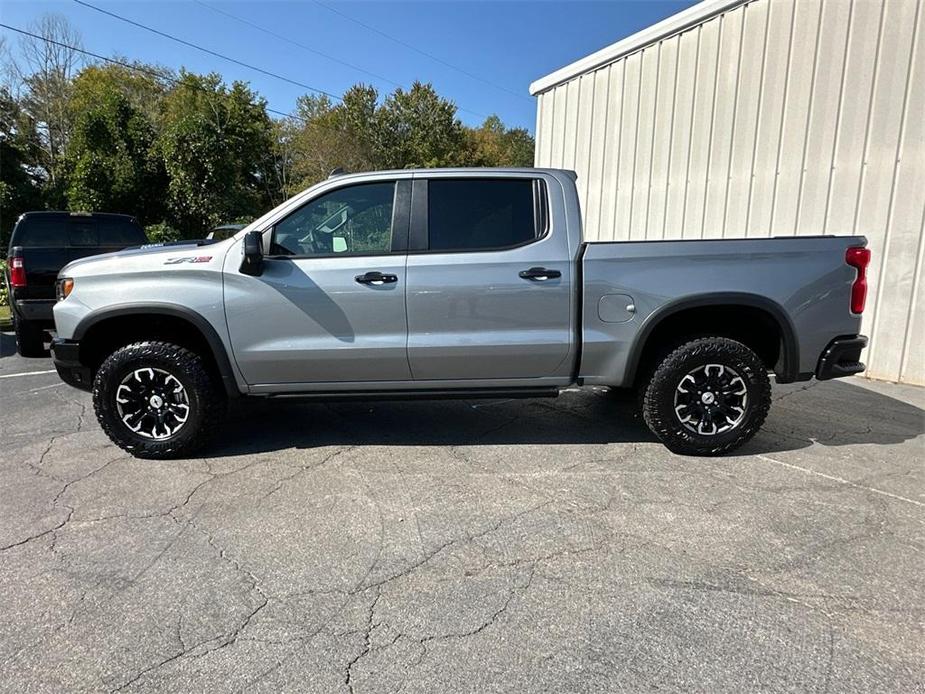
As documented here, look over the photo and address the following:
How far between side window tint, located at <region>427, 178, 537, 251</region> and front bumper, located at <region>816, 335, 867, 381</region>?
2.24 meters

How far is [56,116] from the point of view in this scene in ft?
92.3

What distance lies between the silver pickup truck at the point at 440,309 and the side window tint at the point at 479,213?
1 centimetres

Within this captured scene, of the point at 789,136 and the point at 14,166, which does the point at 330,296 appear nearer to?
the point at 789,136

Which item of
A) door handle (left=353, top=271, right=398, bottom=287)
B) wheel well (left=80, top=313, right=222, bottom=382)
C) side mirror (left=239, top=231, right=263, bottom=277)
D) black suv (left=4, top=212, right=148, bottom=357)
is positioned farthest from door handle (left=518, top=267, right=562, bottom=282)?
black suv (left=4, top=212, right=148, bottom=357)

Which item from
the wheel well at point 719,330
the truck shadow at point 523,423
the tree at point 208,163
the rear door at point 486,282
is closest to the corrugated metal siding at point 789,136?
the truck shadow at point 523,423

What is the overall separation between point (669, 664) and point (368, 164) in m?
34.6

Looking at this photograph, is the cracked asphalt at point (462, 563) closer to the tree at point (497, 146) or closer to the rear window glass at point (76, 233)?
the rear window glass at point (76, 233)

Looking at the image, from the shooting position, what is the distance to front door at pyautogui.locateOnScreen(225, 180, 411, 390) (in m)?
4.07

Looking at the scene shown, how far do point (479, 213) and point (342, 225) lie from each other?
0.96 m

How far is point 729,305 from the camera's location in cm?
418

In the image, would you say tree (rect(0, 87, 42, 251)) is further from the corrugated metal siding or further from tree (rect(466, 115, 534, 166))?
tree (rect(466, 115, 534, 166))

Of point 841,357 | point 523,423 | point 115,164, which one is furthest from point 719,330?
point 115,164

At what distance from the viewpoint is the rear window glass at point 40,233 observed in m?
Result: 7.63

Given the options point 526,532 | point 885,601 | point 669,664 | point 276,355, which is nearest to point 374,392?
point 276,355
